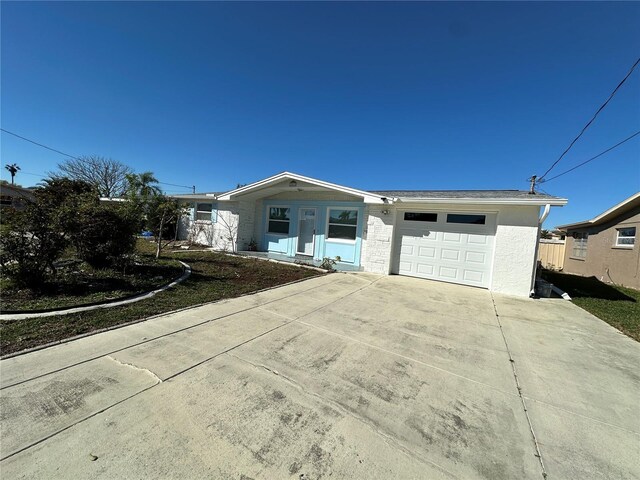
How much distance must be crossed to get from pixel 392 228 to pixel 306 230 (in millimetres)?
4109

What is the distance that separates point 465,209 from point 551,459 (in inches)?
293

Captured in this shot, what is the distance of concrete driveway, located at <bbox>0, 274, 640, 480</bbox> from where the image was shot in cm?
177

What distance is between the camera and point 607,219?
12.9m

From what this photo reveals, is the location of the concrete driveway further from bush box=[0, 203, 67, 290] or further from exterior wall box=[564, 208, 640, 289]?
exterior wall box=[564, 208, 640, 289]

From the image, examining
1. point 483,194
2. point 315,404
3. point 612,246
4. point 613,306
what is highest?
point 483,194

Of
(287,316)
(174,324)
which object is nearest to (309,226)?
(287,316)

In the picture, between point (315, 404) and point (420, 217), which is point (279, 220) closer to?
point (420, 217)

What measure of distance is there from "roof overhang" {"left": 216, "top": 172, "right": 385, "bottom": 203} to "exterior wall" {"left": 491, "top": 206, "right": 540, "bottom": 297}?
12.3ft

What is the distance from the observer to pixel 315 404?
2367 mm

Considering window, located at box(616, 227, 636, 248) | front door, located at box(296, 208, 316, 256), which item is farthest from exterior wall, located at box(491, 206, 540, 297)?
window, located at box(616, 227, 636, 248)

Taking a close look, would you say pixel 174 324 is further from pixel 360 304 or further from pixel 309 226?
pixel 309 226

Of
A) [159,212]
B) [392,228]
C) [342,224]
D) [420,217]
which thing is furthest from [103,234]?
[420,217]

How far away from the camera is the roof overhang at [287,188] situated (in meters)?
9.32

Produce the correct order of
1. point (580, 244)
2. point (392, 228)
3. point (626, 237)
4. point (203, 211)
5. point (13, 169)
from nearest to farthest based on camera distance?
point (392, 228) → point (626, 237) → point (203, 211) → point (580, 244) → point (13, 169)
